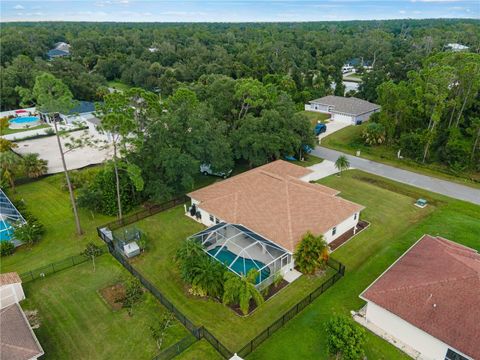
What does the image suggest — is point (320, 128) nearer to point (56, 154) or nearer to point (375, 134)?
point (375, 134)

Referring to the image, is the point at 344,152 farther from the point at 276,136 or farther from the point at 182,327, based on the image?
the point at 182,327

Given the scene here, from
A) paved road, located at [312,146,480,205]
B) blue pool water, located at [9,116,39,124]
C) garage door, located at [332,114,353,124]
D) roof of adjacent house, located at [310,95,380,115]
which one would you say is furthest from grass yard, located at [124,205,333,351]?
blue pool water, located at [9,116,39,124]

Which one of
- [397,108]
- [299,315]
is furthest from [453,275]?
[397,108]

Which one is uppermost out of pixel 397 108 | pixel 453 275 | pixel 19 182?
pixel 397 108

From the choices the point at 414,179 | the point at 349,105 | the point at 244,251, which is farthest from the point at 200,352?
the point at 349,105

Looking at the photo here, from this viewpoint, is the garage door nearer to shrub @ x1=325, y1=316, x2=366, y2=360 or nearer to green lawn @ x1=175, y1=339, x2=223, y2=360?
shrub @ x1=325, y1=316, x2=366, y2=360

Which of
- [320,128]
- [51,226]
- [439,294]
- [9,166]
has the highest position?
[439,294]
